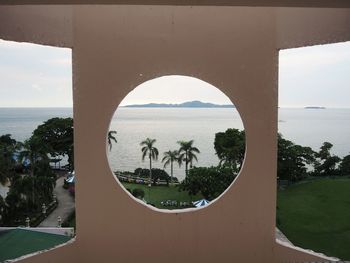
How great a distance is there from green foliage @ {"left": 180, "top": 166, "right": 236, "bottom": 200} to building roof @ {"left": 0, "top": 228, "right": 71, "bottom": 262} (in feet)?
25.2

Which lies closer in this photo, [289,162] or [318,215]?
[318,215]

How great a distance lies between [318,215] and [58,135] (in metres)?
14.0

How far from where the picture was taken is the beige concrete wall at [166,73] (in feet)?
9.46

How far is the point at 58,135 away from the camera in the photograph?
1988cm

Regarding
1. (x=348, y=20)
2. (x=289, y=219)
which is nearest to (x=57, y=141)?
(x=289, y=219)

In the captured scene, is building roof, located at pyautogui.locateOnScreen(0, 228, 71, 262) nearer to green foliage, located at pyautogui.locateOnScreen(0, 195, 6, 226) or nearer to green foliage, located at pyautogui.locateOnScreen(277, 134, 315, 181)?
green foliage, located at pyautogui.locateOnScreen(0, 195, 6, 226)

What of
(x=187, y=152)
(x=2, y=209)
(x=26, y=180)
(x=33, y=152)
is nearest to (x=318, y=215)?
(x=187, y=152)

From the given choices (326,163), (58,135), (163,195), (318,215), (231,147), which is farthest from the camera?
(58,135)

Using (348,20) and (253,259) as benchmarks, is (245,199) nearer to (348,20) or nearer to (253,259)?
(253,259)

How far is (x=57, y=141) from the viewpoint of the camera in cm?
1962

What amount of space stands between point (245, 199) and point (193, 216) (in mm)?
480

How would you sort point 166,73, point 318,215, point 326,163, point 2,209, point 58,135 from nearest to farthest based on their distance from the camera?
1. point 166,73
2. point 2,209
3. point 318,215
4. point 326,163
5. point 58,135

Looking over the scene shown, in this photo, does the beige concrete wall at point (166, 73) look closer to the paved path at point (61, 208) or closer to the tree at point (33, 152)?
the paved path at point (61, 208)

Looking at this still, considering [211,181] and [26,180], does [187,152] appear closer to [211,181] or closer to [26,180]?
[211,181]
